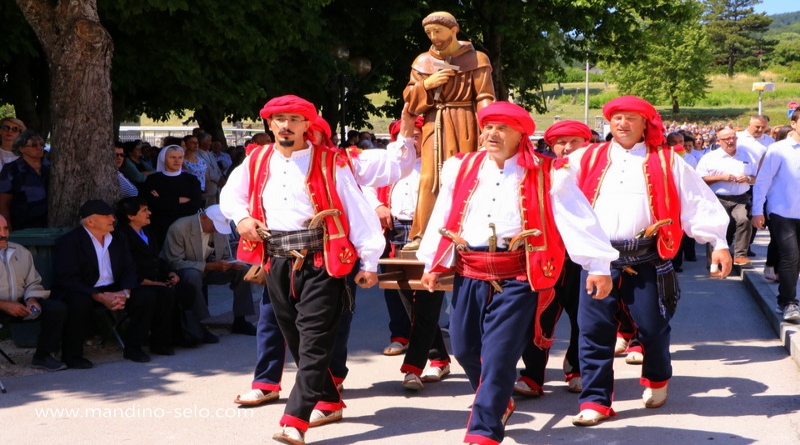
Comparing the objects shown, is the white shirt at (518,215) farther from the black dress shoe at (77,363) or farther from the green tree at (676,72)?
the green tree at (676,72)

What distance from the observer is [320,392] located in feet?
18.6

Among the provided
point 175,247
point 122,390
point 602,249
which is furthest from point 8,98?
point 602,249

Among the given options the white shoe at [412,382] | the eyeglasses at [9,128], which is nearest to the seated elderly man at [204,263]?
the white shoe at [412,382]

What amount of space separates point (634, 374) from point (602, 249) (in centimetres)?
233

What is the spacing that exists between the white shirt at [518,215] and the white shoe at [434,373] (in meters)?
1.89

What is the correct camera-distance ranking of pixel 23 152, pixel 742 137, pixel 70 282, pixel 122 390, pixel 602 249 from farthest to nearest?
pixel 742 137 → pixel 23 152 → pixel 70 282 → pixel 122 390 → pixel 602 249

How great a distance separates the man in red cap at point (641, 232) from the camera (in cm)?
609

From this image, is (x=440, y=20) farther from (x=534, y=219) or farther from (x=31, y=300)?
(x=31, y=300)

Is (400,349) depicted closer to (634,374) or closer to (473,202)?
(634,374)

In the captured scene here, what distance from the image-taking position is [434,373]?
7188 millimetres

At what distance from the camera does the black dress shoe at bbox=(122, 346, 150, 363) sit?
25.7 ft

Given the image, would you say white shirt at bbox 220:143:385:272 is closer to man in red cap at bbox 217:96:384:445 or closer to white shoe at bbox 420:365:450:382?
man in red cap at bbox 217:96:384:445

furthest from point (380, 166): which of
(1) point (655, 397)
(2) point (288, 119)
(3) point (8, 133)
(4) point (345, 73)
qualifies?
(4) point (345, 73)

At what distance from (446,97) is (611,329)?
2.09 m
